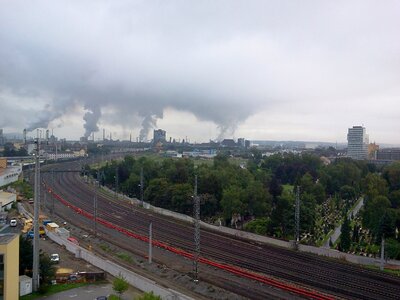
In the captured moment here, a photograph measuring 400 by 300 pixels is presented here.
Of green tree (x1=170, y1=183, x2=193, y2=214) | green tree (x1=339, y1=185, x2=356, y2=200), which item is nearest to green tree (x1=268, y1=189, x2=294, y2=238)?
green tree (x1=170, y1=183, x2=193, y2=214)

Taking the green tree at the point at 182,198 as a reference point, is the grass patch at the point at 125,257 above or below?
below

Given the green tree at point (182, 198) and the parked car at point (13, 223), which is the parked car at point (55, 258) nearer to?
the parked car at point (13, 223)

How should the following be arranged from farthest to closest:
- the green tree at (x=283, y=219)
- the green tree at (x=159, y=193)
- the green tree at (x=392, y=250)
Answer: the green tree at (x=159, y=193)
the green tree at (x=283, y=219)
the green tree at (x=392, y=250)

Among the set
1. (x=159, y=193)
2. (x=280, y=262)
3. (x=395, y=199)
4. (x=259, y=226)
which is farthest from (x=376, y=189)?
(x=159, y=193)

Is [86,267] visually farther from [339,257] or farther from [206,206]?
[206,206]

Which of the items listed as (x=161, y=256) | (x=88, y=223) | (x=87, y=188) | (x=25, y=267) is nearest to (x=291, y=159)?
(x=87, y=188)

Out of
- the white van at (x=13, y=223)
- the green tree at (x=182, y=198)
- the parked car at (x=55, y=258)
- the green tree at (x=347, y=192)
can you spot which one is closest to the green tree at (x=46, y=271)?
the parked car at (x=55, y=258)

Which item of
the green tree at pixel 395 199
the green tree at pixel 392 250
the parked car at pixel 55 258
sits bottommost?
the parked car at pixel 55 258

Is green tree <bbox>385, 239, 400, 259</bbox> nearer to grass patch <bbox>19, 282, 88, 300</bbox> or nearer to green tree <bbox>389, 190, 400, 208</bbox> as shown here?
green tree <bbox>389, 190, 400, 208</bbox>

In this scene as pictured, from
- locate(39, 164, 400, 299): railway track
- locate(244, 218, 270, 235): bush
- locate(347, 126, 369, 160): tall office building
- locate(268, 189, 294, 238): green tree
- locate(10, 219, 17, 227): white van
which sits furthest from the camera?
locate(347, 126, 369, 160): tall office building
